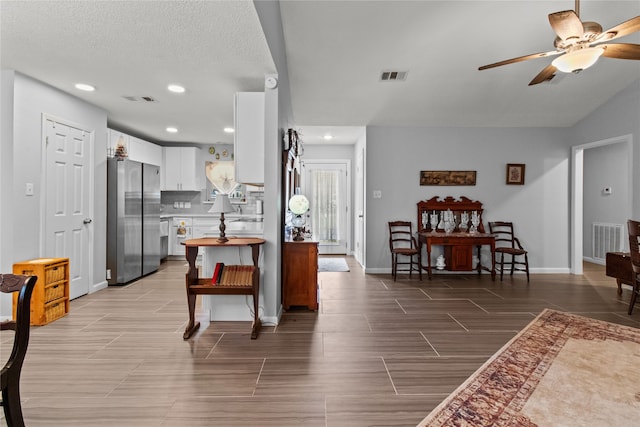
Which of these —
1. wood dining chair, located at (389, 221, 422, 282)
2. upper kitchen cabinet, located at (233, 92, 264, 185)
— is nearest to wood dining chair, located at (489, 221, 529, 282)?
wood dining chair, located at (389, 221, 422, 282)

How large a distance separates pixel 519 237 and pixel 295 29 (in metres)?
4.71

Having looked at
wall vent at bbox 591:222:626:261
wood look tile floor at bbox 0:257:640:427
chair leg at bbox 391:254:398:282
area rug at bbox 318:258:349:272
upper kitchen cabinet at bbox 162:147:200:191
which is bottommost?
wood look tile floor at bbox 0:257:640:427

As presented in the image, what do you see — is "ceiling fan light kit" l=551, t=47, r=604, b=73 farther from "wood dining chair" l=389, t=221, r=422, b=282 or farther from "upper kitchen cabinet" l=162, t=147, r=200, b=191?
"upper kitchen cabinet" l=162, t=147, r=200, b=191

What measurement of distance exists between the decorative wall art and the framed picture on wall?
57 cm

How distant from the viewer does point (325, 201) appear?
317 inches

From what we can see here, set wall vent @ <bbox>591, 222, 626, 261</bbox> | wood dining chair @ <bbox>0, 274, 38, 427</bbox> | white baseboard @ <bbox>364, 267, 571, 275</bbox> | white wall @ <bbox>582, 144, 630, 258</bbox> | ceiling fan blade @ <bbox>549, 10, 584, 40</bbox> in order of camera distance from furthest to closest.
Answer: white wall @ <bbox>582, 144, 630, 258</bbox>, wall vent @ <bbox>591, 222, 626, 261</bbox>, white baseboard @ <bbox>364, 267, 571, 275</bbox>, ceiling fan blade @ <bbox>549, 10, 584, 40</bbox>, wood dining chair @ <bbox>0, 274, 38, 427</bbox>

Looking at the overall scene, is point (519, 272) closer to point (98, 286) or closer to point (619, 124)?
point (619, 124)

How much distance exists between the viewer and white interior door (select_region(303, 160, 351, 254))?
8016 millimetres

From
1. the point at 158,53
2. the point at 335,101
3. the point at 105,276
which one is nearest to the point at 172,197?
the point at 105,276

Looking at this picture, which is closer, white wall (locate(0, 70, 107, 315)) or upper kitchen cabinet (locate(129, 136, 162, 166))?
white wall (locate(0, 70, 107, 315))

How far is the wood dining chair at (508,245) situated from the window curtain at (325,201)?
3.39 m

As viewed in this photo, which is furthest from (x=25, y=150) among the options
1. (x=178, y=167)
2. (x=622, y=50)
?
(x=622, y=50)

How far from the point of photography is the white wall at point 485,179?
580 centimetres

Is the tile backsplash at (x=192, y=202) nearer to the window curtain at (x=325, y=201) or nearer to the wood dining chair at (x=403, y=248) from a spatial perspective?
the window curtain at (x=325, y=201)
